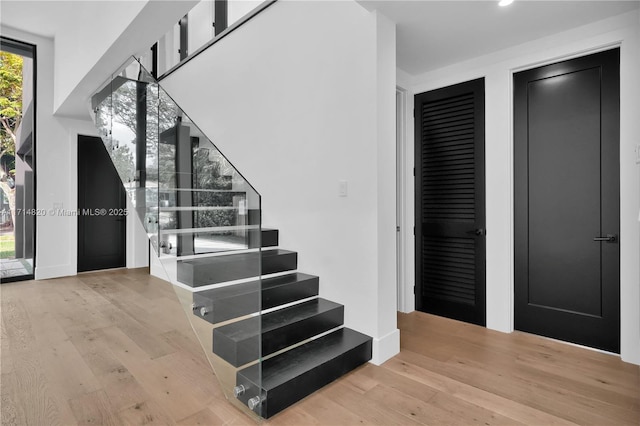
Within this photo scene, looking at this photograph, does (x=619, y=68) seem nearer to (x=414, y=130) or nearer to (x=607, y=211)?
(x=607, y=211)

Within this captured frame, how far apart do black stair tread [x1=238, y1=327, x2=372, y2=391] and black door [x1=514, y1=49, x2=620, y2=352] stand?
1.70 metres

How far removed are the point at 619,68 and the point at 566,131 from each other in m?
0.55

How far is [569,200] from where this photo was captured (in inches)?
114

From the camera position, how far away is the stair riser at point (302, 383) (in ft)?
6.34

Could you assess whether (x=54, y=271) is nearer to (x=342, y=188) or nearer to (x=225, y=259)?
(x=225, y=259)

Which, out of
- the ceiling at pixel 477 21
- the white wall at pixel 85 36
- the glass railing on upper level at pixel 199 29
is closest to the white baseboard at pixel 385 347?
the ceiling at pixel 477 21

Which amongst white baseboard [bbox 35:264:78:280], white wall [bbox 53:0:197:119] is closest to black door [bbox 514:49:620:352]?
white wall [bbox 53:0:197:119]

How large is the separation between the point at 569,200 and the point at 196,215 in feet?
10.0

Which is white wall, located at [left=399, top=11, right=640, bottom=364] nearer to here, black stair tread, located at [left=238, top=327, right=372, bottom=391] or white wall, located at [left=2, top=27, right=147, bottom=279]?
black stair tread, located at [left=238, top=327, right=372, bottom=391]

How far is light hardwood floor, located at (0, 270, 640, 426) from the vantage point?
1931 millimetres

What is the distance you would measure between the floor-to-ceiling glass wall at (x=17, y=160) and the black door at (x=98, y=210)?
0.68 m

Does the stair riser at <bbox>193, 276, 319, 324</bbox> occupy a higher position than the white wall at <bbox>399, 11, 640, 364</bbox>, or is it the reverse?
the white wall at <bbox>399, 11, 640, 364</bbox>

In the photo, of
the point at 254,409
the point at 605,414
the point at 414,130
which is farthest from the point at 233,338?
the point at 414,130

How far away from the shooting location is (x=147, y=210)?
314 centimetres
